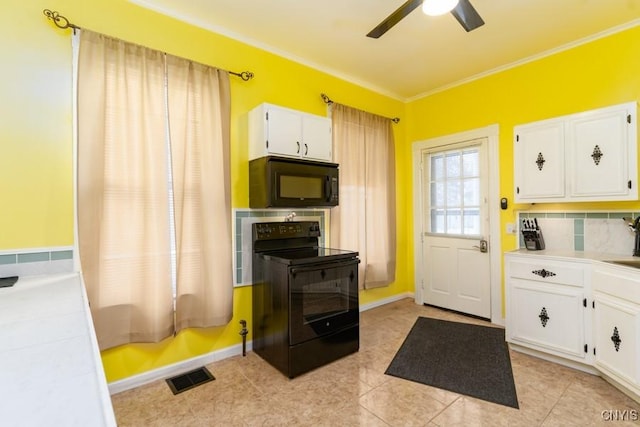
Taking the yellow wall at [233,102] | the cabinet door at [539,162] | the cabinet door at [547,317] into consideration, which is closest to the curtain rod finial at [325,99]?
the yellow wall at [233,102]

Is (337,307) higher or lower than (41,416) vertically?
lower

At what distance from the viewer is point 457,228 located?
12.5 feet

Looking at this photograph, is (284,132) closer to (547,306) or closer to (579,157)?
(579,157)

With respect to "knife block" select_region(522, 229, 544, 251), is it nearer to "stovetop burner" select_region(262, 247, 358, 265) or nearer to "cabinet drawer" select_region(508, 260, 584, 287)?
"cabinet drawer" select_region(508, 260, 584, 287)

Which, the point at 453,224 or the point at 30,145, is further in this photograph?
the point at 453,224

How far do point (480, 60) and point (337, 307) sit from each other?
2924mm

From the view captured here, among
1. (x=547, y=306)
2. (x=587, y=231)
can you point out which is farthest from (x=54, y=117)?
(x=587, y=231)

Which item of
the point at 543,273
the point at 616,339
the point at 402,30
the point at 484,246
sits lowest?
the point at 616,339

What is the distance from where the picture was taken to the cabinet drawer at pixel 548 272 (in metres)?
2.38

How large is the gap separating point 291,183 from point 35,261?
1769 millimetres

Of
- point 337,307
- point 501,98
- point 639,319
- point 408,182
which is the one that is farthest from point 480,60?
point 337,307

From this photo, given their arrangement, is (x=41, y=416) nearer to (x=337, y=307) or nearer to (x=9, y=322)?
(x=9, y=322)

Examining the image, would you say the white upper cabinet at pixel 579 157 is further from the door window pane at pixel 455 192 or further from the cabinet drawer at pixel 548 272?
the door window pane at pixel 455 192

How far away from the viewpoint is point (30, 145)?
1.90 meters
